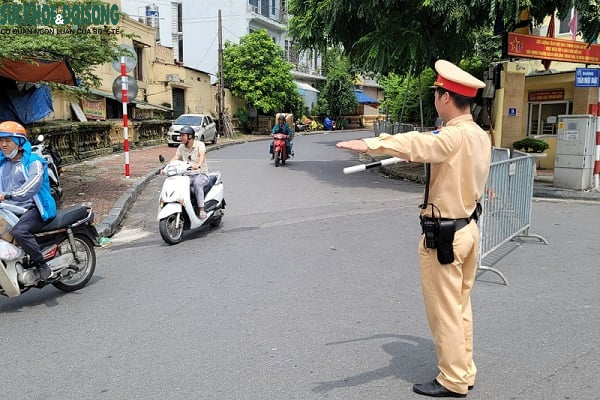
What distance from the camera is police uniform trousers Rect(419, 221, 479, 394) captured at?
3.26 metres

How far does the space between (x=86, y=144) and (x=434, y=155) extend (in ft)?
53.4

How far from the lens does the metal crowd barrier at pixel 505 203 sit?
6242mm

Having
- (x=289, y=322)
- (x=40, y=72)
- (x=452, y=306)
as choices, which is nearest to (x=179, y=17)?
(x=40, y=72)

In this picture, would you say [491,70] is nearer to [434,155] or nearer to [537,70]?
[537,70]

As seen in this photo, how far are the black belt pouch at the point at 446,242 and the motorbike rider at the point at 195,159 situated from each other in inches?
205

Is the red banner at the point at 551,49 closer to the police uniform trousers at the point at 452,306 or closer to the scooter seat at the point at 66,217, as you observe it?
the scooter seat at the point at 66,217

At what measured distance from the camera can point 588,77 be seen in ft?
39.7

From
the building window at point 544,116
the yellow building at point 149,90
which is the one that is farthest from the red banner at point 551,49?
the yellow building at point 149,90

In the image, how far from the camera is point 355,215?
31.3ft

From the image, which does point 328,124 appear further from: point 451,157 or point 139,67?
point 451,157

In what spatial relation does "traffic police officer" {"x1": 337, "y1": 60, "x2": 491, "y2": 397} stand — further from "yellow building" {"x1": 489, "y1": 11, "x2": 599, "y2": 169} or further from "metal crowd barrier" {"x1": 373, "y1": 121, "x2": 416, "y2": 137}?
"metal crowd barrier" {"x1": 373, "y1": 121, "x2": 416, "y2": 137}

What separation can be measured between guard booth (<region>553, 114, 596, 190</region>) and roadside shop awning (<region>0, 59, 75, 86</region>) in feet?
34.7

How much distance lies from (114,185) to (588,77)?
10.9 m

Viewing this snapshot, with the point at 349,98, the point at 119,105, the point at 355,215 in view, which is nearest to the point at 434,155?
the point at 355,215
